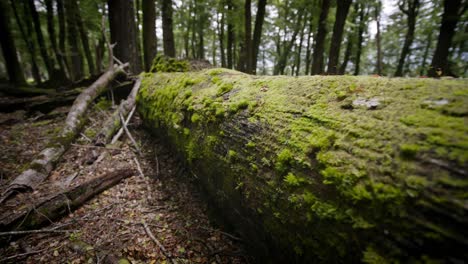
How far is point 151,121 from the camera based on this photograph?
4688 mm

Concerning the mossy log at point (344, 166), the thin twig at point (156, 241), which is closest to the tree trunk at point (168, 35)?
the mossy log at point (344, 166)

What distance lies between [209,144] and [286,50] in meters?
20.7

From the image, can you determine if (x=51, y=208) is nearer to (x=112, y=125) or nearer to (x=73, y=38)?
(x=112, y=125)

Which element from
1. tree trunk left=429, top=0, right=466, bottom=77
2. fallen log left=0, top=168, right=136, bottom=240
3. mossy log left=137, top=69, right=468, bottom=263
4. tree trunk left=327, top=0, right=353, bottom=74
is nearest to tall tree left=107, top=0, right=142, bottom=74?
fallen log left=0, top=168, right=136, bottom=240

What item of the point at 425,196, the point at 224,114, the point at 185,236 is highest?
the point at 224,114

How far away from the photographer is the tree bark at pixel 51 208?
252 centimetres

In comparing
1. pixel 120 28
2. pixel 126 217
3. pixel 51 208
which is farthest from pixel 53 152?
pixel 120 28

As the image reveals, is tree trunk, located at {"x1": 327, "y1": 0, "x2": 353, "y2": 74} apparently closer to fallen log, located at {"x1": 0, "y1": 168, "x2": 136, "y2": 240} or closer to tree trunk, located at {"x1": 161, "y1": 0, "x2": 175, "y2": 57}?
tree trunk, located at {"x1": 161, "y1": 0, "x2": 175, "y2": 57}

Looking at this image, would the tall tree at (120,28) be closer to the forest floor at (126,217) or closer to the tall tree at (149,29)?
the tall tree at (149,29)

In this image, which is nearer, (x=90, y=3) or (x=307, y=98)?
(x=307, y=98)

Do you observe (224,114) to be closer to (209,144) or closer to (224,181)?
(209,144)

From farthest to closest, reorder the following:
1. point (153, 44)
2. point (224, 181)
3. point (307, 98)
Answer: point (153, 44) → point (224, 181) → point (307, 98)

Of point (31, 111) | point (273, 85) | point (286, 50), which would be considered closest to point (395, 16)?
point (286, 50)

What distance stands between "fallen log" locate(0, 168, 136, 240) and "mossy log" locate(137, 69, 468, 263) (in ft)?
6.75
